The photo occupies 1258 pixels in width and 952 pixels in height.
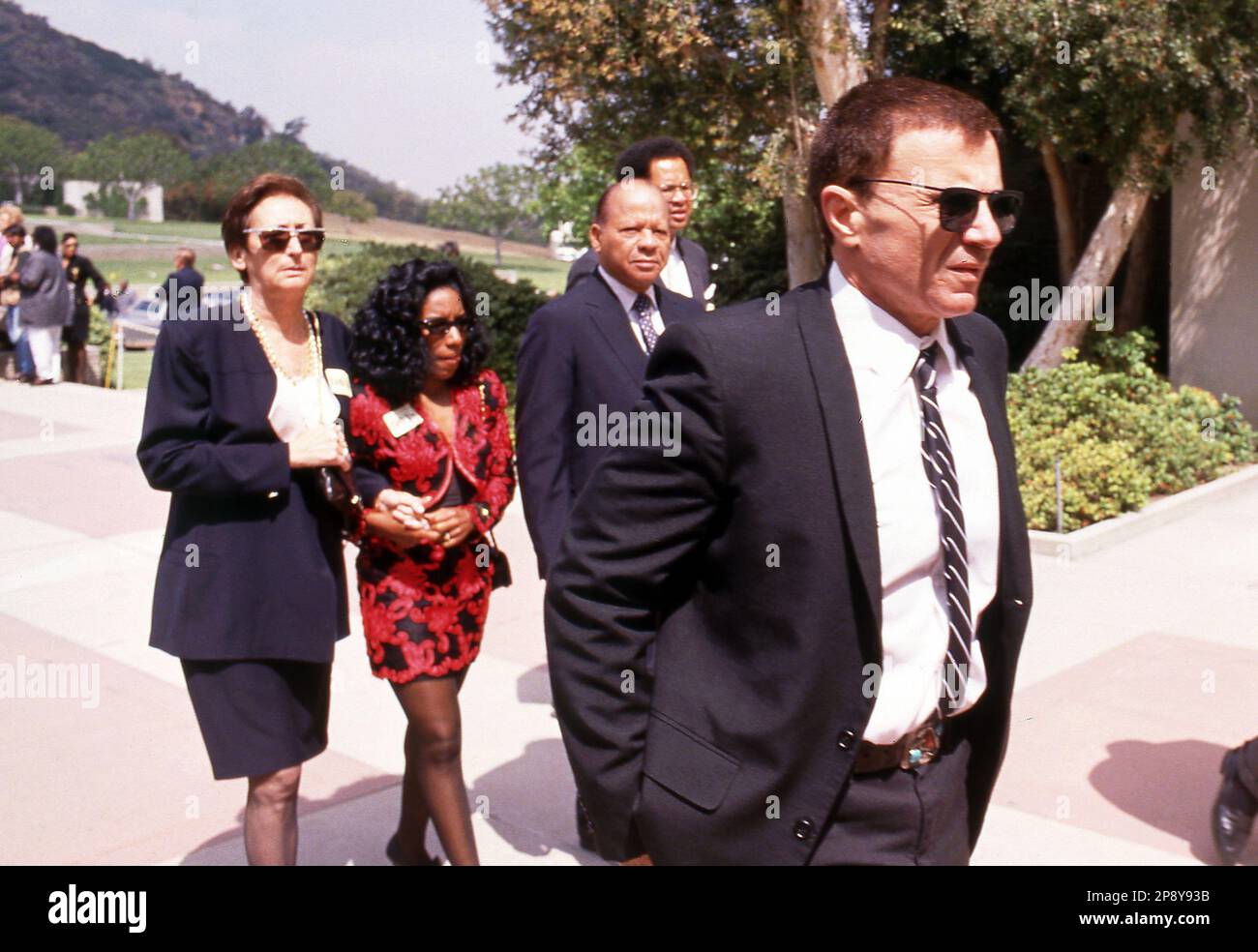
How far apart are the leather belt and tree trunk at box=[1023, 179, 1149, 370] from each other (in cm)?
910

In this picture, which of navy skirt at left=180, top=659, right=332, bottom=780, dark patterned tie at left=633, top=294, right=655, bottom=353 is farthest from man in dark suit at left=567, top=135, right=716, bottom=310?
navy skirt at left=180, top=659, right=332, bottom=780

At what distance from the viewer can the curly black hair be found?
3811 mm

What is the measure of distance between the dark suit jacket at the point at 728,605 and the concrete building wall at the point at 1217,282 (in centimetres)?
1014

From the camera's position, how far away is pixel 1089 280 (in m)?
11.0

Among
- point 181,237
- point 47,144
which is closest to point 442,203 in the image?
point 181,237

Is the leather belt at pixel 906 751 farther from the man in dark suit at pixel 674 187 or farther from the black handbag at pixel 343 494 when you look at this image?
the man in dark suit at pixel 674 187

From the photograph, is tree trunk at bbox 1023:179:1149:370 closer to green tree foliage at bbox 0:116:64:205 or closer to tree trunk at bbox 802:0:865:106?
tree trunk at bbox 802:0:865:106

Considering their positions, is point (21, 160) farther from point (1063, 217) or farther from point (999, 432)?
point (999, 432)

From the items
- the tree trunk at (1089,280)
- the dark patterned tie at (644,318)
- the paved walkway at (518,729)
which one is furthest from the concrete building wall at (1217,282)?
the dark patterned tie at (644,318)

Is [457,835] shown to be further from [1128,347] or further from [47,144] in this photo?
[47,144]

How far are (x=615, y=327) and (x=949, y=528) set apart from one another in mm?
2363

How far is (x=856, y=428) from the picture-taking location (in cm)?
200

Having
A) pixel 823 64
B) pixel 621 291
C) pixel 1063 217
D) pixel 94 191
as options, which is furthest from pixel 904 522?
pixel 94 191
